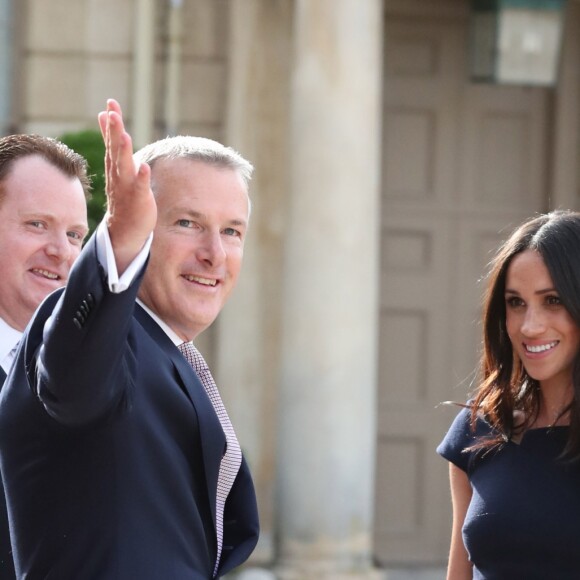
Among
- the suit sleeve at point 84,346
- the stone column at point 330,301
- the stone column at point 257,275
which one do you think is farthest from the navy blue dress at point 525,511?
the stone column at point 257,275

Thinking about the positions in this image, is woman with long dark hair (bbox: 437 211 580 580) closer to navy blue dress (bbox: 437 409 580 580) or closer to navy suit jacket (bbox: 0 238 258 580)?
navy blue dress (bbox: 437 409 580 580)

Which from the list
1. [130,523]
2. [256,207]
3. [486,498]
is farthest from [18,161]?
[256,207]

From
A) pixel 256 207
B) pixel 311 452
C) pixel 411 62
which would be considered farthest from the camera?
pixel 411 62

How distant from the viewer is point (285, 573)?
6.21 meters

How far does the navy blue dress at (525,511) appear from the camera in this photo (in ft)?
9.02

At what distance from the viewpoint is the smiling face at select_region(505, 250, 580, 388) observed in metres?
2.93

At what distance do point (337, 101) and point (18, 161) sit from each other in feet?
12.1

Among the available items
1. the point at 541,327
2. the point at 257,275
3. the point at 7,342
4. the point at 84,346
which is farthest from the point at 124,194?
the point at 257,275

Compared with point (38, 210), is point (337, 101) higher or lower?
higher

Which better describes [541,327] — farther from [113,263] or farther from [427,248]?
[427,248]

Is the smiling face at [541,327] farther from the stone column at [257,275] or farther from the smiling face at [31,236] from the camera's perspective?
the stone column at [257,275]

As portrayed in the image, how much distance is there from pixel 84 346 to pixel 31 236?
39.0 inches

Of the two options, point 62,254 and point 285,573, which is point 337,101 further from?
point 62,254

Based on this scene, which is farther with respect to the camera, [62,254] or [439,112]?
[439,112]
